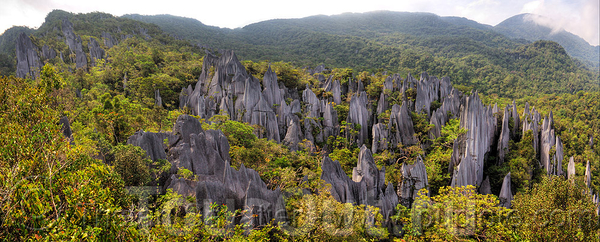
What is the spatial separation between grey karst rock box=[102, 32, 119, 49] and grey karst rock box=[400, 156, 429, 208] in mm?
63520

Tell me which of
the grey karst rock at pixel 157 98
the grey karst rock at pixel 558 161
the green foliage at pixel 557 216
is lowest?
the grey karst rock at pixel 558 161

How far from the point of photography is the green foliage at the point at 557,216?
987 centimetres

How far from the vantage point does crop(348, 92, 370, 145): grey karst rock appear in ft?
111

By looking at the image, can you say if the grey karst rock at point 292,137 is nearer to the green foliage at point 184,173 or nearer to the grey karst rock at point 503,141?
the green foliage at point 184,173

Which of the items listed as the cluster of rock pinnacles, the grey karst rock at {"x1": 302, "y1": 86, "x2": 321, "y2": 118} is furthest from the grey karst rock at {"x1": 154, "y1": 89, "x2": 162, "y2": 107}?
the grey karst rock at {"x1": 302, "y1": 86, "x2": 321, "y2": 118}

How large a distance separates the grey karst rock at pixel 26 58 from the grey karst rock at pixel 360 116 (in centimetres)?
4966

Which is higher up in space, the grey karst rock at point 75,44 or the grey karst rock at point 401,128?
the grey karst rock at point 75,44

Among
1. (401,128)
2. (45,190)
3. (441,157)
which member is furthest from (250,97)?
(45,190)

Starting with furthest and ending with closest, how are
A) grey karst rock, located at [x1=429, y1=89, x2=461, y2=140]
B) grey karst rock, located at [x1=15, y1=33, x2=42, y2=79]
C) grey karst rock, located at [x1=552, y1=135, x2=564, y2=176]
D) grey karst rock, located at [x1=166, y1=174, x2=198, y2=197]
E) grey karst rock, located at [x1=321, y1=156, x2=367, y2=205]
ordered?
grey karst rock, located at [x1=15, y1=33, x2=42, y2=79], grey karst rock, located at [x1=429, y1=89, x2=461, y2=140], grey karst rock, located at [x1=552, y1=135, x2=564, y2=176], grey karst rock, located at [x1=321, y1=156, x2=367, y2=205], grey karst rock, located at [x1=166, y1=174, x2=198, y2=197]

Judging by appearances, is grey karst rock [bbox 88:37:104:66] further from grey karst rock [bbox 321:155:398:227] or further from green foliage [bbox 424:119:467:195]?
green foliage [bbox 424:119:467:195]

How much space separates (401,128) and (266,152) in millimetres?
19637

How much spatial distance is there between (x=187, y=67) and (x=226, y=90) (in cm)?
1158

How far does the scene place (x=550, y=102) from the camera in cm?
5650

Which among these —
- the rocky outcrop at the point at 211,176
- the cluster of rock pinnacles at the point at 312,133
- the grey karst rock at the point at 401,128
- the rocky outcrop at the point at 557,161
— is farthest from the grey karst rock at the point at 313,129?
the rocky outcrop at the point at 557,161
